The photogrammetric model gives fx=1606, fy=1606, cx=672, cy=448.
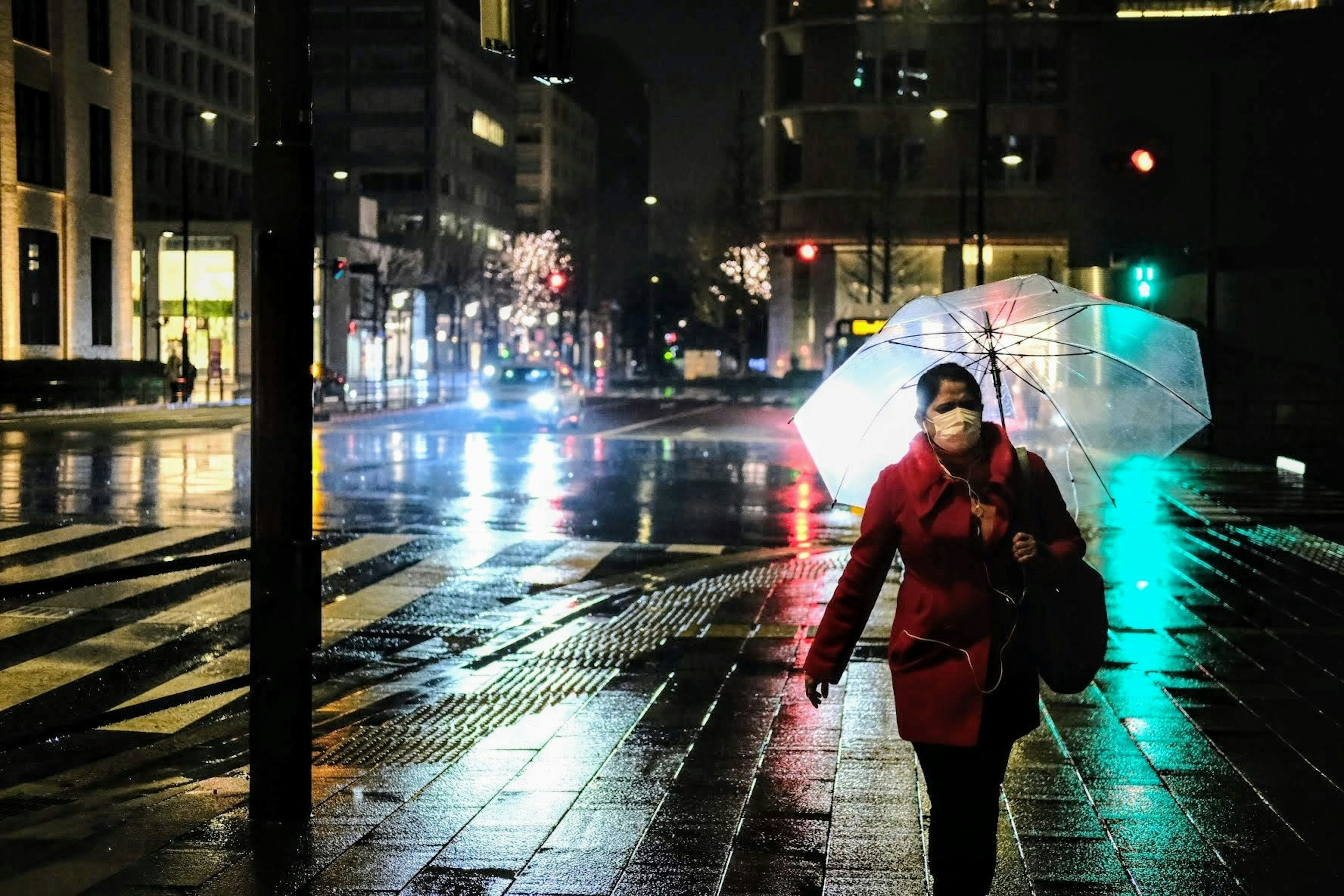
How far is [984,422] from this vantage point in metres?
4.57

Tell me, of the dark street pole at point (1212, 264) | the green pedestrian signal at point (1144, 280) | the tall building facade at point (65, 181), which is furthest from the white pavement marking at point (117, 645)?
the tall building facade at point (65, 181)

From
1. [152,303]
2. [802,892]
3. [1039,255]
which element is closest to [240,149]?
[152,303]

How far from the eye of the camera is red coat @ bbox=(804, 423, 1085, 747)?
14.7ft

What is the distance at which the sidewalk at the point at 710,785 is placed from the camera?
5.55m

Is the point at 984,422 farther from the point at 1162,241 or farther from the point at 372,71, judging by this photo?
the point at 372,71

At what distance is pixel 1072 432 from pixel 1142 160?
1595cm

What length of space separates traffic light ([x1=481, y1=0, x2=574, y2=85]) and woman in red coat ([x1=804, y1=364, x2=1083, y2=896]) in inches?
136

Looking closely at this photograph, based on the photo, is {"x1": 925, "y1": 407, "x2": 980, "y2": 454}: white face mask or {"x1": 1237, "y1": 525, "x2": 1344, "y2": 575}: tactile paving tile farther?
{"x1": 1237, "y1": 525, "x2": 1344, "y2": 575}: tactile paving tile

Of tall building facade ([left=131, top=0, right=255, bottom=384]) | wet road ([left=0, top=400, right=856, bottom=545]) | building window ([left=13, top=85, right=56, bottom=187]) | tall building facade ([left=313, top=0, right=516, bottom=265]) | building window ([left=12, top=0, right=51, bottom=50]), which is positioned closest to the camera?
wet road ([left=0, top=400, right=856, bottom=545])

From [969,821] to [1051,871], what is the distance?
1.17 meters

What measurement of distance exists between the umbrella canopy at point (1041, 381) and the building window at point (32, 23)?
47.9 metres

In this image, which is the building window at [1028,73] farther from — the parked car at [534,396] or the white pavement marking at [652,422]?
the parked car at [534,396]

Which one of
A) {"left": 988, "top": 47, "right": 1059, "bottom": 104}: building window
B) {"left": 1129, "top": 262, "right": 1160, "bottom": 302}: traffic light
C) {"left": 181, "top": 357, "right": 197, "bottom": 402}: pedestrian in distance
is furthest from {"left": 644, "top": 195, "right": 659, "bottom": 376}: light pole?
{"left": 1129, "top": 262, "right": 1160, "bottom": 302}: traffic light

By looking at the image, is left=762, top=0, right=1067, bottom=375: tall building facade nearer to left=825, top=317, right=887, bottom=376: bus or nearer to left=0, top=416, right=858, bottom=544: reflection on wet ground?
left=825, top=317, right=887, bottom=376: bus
